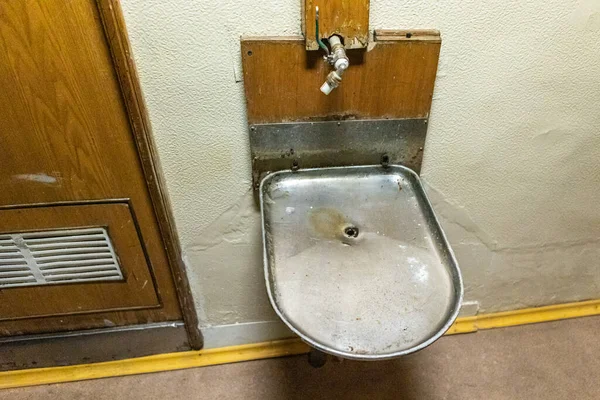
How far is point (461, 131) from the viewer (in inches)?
35.1

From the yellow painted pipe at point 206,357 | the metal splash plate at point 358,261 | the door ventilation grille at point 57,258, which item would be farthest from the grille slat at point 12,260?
the metal splash plate at point 358,261

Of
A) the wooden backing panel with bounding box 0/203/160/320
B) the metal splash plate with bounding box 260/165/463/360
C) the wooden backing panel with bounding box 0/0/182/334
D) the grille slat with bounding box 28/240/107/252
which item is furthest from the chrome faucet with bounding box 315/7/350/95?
the grille slat with bounding box 28/240/107/252

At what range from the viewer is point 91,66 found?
0.71 metres

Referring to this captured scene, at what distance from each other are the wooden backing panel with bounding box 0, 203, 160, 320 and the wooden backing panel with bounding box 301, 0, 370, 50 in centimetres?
51

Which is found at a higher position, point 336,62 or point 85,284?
point 336,62

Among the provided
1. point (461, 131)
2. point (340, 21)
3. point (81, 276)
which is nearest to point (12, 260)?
point (81, 276)

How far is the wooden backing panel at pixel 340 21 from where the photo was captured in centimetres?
68

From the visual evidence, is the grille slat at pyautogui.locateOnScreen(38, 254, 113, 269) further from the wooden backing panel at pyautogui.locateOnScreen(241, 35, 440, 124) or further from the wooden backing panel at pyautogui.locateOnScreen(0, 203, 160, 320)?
the wooden backing panel at pyautogui.locateOnScreen(241, 35, 440, 124)

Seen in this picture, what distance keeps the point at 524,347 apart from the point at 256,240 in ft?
2.98

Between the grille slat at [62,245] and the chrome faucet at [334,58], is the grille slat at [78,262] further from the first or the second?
the chrome faucet at [334,58]

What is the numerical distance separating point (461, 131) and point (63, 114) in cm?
74

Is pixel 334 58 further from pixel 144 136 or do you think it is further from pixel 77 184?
pixel 77 184

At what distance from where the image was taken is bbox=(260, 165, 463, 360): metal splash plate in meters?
0.67

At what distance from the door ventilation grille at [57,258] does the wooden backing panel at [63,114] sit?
94 millimetres
